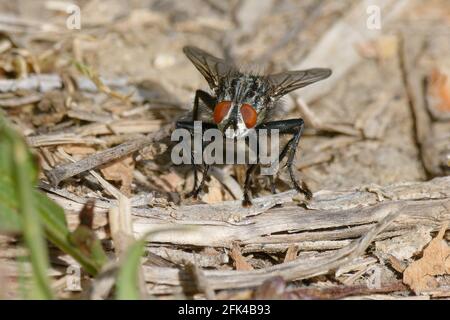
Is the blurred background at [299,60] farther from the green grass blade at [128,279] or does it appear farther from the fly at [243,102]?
the green grass blade at [128,279]

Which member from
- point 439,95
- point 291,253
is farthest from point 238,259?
point 439,95

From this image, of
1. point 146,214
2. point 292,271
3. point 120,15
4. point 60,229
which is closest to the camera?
point 60,229

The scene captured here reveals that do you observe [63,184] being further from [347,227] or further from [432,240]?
[432,240]

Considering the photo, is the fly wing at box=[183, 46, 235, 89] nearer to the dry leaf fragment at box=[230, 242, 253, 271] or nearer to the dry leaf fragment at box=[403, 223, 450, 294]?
the dry leaf fragment at box=[230, 242, 253, 271]

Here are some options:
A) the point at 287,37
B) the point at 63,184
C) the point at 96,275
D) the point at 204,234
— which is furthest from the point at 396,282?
the point at 287,37

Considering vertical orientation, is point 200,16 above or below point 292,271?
above

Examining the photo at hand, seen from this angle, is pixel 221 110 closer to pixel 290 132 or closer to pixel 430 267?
pixel 290 132

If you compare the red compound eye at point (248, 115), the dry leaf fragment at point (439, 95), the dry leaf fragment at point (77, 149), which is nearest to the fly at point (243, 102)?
the red compound eye at point (248, 115)
